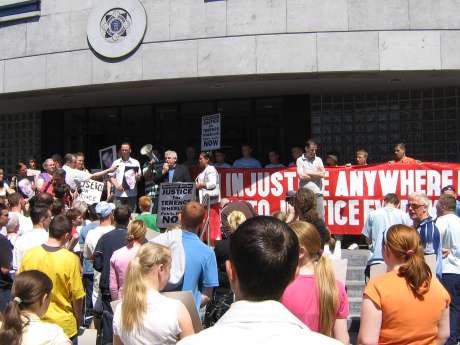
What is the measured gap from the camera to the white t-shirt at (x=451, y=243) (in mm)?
7148

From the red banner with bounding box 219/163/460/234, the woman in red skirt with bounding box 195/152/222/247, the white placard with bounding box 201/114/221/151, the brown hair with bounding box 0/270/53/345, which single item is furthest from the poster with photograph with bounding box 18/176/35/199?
the brown hair with bounding box 0/270/53/345

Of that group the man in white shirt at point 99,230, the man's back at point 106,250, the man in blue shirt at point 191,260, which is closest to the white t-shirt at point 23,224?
the man in white shirt at point 99,230

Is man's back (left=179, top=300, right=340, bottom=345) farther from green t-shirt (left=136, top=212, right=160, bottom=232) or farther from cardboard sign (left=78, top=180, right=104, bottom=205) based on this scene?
cardboard sign (left=78, top=180, right=104, bottom=205)

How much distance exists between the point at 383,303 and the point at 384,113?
1174 centimetres

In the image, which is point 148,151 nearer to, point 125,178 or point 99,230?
point 125,178

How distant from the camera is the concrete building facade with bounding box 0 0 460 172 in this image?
39.2 ft

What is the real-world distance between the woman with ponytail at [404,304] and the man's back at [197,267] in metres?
1.67

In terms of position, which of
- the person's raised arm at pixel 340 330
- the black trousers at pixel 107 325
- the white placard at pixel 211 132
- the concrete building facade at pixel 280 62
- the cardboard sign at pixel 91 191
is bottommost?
the black trousers at pixel 107 325

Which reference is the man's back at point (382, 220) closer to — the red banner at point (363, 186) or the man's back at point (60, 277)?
the red banner at point (363, 186)

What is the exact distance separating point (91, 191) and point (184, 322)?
9216 mm

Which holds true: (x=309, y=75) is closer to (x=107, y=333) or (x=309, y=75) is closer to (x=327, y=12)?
(x=327, y=12)

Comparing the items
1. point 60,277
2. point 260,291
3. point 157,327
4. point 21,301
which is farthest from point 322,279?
point 60,277

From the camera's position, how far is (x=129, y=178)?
13.1m

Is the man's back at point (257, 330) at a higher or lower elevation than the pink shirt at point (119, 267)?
higher
